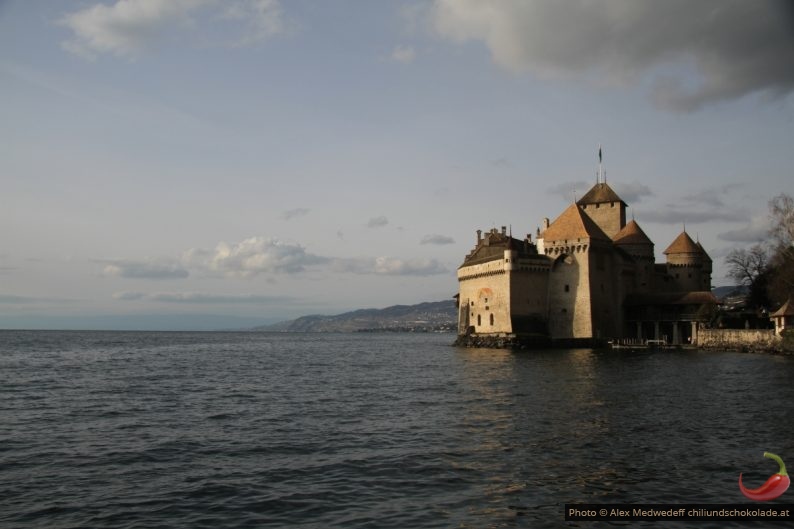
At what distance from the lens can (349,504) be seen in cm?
1182

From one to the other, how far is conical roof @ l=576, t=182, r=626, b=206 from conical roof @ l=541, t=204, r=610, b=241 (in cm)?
1356

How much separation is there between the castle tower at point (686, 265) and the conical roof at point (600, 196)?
25.7 feet

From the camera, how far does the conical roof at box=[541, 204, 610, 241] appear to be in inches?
2335

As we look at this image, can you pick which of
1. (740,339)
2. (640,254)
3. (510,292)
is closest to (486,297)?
(510,292)

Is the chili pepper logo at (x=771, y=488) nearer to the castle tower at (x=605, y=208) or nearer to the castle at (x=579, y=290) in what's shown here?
the castle at (x=579, y=290)

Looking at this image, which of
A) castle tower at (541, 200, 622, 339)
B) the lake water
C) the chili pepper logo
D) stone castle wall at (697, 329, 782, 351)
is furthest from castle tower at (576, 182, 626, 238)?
the chili pepper logo

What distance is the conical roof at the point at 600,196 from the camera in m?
73.6

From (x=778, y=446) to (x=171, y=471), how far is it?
47.1 feet

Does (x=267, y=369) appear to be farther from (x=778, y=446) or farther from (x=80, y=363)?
(x=778, y=446)

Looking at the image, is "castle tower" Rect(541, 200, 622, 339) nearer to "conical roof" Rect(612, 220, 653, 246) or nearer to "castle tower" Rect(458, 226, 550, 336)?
"castle tower" Rect(458, 226, 550, 336)

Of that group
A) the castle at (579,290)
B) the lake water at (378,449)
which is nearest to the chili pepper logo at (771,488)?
the lake water at (378,449)

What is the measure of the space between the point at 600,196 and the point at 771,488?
212ft

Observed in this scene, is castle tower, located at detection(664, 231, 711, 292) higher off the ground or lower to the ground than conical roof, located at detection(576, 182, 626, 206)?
lower

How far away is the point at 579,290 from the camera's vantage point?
59.0 meters
